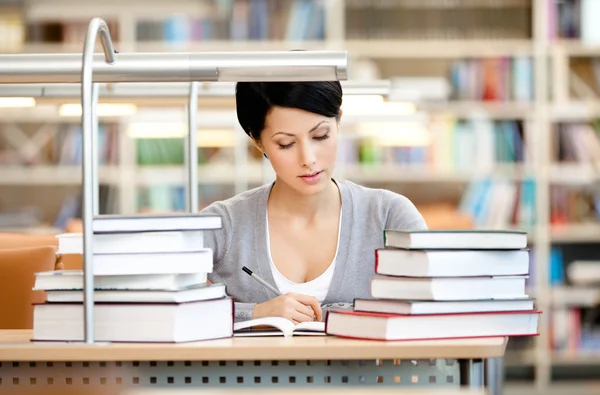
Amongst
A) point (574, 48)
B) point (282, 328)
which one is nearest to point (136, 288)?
point (282, 328)

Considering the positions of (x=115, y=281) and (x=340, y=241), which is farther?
(x=340, y=241)

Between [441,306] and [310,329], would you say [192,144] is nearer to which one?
[310,329]

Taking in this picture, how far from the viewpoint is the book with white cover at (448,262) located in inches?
68.9

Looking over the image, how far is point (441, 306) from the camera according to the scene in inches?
68.5

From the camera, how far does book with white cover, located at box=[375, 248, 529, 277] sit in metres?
1.75

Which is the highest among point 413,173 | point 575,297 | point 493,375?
point 413,173

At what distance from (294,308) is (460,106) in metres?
3.75

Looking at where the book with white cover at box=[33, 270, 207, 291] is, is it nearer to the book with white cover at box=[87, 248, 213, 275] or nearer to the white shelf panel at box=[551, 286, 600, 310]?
the book with white cover at box=[87, 248, 213, 275]

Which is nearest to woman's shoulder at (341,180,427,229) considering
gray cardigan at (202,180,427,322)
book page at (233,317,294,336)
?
gray cardigan at (202,180,427,322)

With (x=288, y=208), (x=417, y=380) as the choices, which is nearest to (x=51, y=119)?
(x=288, y=208)

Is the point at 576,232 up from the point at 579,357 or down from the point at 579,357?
up

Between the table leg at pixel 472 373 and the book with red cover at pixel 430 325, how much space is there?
7cm

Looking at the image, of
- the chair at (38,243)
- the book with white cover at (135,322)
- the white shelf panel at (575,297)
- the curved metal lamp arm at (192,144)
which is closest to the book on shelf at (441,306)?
the book with white cover at (135,322)

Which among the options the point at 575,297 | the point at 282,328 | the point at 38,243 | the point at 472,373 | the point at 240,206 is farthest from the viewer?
the point at 575,297
